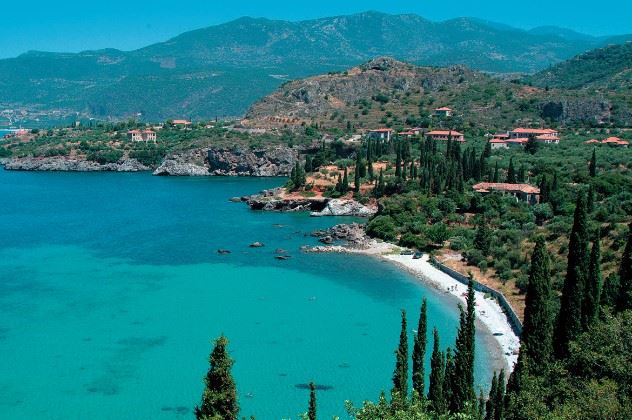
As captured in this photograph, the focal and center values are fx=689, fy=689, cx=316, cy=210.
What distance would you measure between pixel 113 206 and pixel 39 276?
42.4 meters

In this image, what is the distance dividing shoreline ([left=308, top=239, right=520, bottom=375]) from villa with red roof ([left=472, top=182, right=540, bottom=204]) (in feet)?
55.4

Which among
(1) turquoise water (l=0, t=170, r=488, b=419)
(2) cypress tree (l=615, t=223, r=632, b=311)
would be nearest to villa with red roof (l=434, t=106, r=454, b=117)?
(1) turquoise water (l=0, t=170, r=488, b=419)

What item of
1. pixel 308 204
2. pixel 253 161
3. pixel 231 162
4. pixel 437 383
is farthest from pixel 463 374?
pixel 231 162

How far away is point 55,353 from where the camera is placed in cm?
4097

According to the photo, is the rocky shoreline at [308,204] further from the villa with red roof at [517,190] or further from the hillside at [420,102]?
the hillside at [420,102]

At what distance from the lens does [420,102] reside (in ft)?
545

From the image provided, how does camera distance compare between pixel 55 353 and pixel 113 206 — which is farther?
pixel 113 206

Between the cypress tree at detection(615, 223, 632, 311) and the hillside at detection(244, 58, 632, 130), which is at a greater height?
the hillside at detection(244, 58, 632, 130)

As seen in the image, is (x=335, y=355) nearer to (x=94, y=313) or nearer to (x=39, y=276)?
(x=94, y=313)

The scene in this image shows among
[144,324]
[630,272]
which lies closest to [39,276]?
[144,324]

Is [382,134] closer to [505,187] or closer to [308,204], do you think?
[308,204]

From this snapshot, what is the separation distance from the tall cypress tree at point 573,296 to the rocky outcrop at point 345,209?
56746 millimetres

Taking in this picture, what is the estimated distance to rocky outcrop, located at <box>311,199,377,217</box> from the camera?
291 feet

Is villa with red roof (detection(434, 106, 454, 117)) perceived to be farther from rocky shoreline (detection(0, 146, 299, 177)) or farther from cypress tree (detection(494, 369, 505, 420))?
cypress tree (detection(494, 369, 505, 420))
